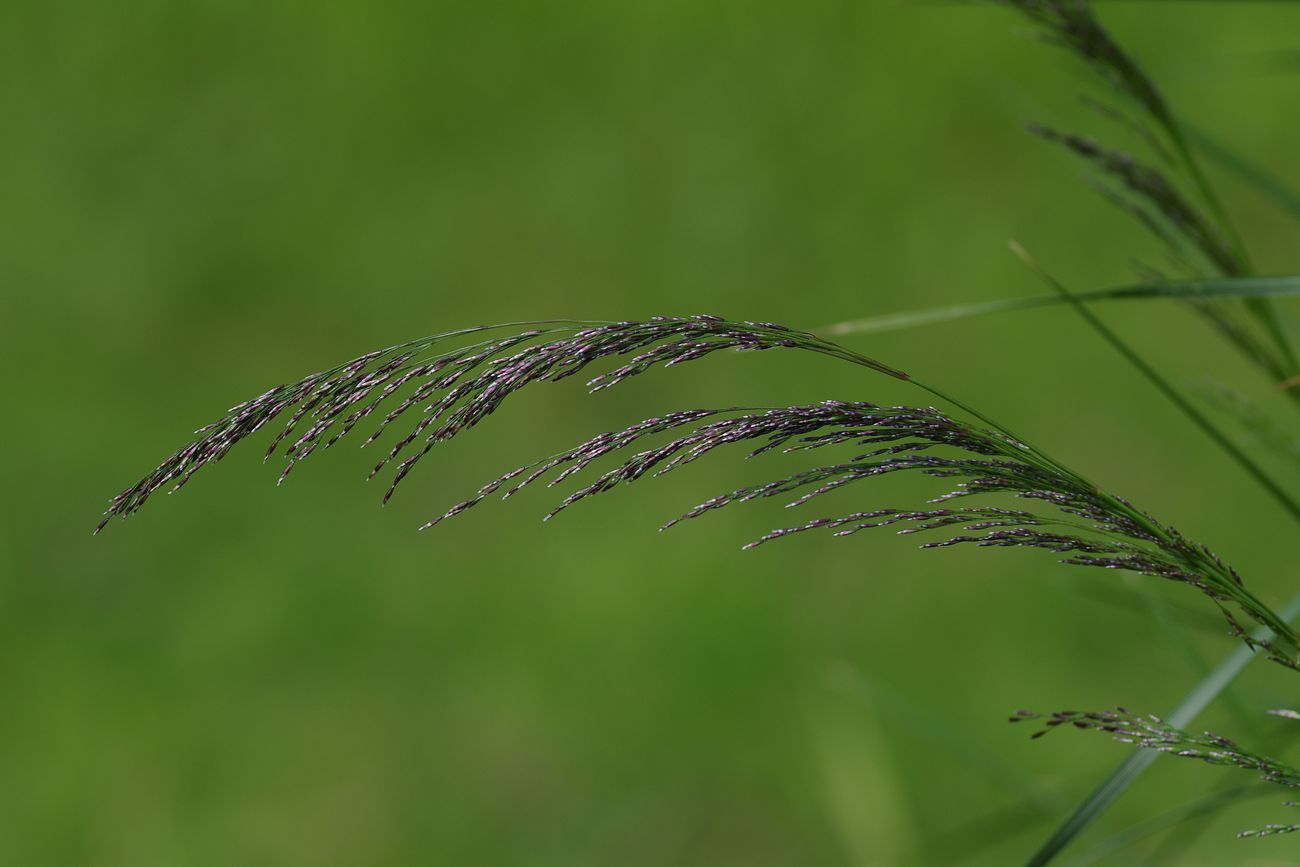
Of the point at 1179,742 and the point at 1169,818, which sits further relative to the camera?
the point at 1169,818

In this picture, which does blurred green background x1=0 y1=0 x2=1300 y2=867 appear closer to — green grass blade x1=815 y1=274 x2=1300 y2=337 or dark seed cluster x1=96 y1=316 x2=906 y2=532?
green grass blade x1=815 y1=274 x2=1300 y2=337

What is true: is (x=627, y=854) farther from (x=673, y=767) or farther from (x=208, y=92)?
(x=208, y=92)

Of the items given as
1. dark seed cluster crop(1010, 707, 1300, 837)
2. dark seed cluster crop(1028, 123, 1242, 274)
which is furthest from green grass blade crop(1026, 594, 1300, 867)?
dark seed cluster crop(1028, 123, 1242, 274)

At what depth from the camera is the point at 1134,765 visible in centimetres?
55

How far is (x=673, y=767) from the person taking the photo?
1.77 meters

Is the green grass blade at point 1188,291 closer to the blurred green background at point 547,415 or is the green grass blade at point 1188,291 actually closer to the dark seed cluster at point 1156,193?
the dark seed cluster at point 1156,193

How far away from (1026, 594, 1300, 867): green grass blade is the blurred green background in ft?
2.50

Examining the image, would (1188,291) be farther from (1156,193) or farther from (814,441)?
(814,441)

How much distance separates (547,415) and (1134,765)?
1.58 metres

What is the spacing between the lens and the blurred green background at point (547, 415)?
1.75 m

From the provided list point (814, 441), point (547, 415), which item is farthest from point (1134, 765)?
point (547, 415)

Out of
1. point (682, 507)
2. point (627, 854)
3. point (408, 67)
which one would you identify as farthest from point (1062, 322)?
point (408, 67)

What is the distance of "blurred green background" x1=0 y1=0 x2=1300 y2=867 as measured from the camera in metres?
1.75

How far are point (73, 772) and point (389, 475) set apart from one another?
0.62m
